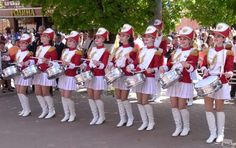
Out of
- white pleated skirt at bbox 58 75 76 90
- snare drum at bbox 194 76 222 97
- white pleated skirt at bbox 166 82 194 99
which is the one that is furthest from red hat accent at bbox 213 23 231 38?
white pleated skirt at bbox 58 75 76 90

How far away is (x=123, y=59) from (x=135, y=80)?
67cm

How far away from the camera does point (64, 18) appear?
11.6 metres

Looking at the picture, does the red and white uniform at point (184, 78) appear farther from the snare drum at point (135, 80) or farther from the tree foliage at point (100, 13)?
the tree foliage at point (100, 13)

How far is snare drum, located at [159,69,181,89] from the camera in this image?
7.42 meters

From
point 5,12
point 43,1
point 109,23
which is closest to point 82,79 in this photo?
point 109,23

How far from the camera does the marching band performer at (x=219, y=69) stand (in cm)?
724

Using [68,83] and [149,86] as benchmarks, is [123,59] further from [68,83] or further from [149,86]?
[68,83]

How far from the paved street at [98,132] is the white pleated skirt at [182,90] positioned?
0.74 m

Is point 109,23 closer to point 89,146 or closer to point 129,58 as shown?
point 129,58

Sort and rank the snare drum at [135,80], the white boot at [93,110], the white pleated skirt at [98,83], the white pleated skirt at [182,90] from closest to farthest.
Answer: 1. the white pleated skirt at [182,90]
2. the snare drum at [135,80]
3. the white pleated skirt at [98,83]
4. the white boot at [93,110]

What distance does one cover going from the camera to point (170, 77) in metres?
7.42

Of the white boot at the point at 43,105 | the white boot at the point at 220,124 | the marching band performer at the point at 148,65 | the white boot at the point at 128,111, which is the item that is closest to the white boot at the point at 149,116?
the marching band performer at the point at 148,65

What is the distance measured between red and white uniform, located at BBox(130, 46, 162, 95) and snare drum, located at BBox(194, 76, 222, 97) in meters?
1.25

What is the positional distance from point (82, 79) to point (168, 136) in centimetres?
192
